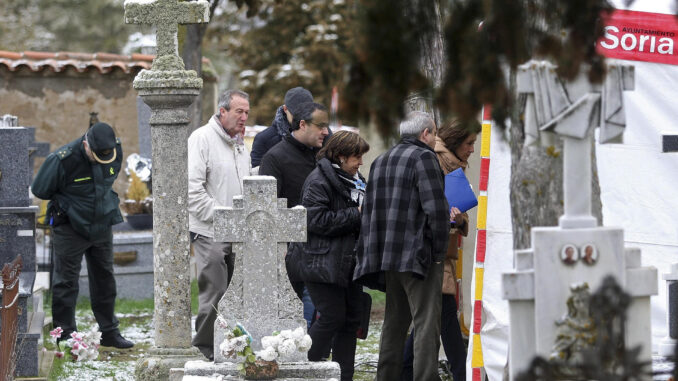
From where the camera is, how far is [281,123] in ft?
26.1

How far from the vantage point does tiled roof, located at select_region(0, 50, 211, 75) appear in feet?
49.7

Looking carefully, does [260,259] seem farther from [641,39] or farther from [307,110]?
[641,39]

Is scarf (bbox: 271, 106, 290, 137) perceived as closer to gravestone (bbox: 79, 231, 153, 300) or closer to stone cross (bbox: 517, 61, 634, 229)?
gravestone (bbox: 79, 231, 153, 300)

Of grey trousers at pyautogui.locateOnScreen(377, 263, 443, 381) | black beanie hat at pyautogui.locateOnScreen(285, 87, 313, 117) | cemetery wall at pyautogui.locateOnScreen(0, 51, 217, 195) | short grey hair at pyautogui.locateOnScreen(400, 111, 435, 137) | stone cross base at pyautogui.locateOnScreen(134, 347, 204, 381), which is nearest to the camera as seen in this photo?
grey trousers at pyautogui.locateOnScreen(377, 263, 443, 381)

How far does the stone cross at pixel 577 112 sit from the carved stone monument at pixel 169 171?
353 cm

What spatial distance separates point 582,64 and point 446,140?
3798 mm

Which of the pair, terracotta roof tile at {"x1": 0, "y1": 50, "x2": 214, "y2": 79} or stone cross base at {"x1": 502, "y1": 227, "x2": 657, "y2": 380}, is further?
terracotta roof tile at {"x1": 0, "y1": 50, "x2": 214, "y2": 79}

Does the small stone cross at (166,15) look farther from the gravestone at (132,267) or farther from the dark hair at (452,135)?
the gravestone at (132,267)

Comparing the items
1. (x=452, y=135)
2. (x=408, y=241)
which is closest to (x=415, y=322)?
(x=408, y=241)

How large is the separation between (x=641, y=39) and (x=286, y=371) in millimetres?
2858

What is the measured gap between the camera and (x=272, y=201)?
639cm

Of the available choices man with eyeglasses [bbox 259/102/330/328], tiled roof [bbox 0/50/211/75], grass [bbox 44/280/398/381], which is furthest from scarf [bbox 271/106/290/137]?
tiled roof [bbox 0/50/211/75]

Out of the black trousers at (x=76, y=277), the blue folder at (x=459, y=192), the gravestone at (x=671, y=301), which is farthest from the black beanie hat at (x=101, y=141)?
the gravestone at (x=671, y=301)

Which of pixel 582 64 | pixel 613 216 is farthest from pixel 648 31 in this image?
pixel 582 64
